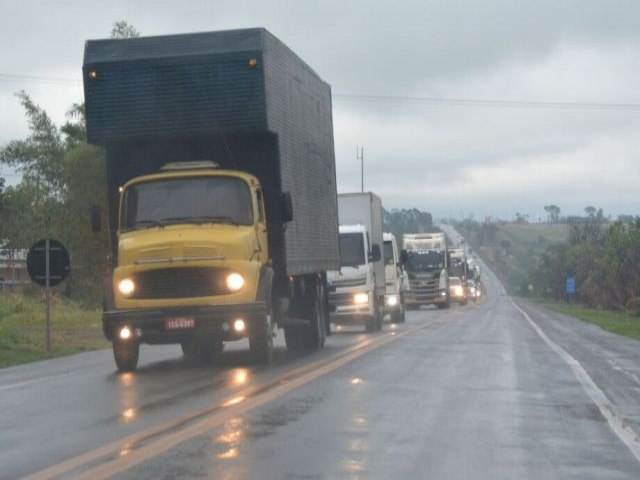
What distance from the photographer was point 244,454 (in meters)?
10.1

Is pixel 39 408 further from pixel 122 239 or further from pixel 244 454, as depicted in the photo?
pixel 122 239

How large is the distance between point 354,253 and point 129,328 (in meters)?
15.8

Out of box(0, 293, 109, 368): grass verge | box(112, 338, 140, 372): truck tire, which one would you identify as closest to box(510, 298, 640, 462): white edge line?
box(112, 338, 140, 372): truck tire

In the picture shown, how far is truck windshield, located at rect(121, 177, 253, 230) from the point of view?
1909 centimetres

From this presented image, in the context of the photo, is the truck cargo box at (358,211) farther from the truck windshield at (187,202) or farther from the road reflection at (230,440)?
the road reflection at (230,440)

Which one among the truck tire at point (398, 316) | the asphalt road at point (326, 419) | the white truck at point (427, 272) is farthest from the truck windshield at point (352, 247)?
the white truck at point (427, 272)

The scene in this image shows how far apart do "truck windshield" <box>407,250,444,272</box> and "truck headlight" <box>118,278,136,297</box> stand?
151ft

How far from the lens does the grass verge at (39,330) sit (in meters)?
24.6

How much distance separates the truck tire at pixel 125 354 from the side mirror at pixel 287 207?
300 cm

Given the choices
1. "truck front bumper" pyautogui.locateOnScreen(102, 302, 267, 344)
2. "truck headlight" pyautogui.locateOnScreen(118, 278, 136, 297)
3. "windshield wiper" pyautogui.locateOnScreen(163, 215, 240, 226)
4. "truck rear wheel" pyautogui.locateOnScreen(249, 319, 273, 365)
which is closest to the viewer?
"truck front bumper" pyautogui.locateOnScreen(102, 302, 267, 344)

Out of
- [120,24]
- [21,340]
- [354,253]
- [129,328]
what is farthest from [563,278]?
[129,328]

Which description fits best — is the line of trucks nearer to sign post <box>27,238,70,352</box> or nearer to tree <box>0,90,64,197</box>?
sign post <box>27,238,70,352</box>

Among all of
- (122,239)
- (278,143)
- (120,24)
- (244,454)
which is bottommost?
(244,454)

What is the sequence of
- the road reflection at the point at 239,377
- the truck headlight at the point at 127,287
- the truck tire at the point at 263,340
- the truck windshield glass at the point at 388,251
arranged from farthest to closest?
1. the truck windshield glass at the point at 388,251
2. the truck tire at the point at 263,340
3. the truck headlight at the point at 127,287
4. the road reflection at the point at 239,377
